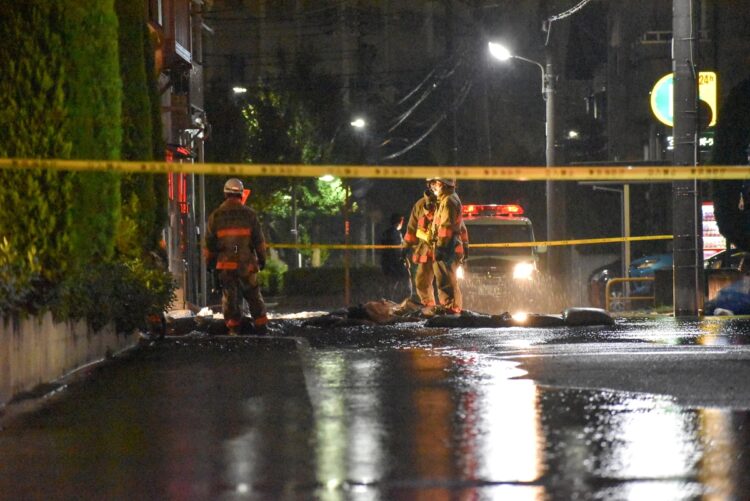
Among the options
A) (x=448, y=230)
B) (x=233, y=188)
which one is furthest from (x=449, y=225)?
(x=233, y=188)

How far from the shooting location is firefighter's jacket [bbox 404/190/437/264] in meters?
19.0

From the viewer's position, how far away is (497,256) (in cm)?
2645

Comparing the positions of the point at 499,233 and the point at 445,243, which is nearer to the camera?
the point at 445,243

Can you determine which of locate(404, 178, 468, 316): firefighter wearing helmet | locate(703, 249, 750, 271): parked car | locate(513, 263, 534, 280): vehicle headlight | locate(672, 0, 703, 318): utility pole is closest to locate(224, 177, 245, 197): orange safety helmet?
locate(404, 178, 468, 316): firefighter wearing helmet

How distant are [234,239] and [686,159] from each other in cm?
607

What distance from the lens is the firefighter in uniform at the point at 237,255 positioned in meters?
15.8

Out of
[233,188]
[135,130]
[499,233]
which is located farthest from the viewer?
[499,233]

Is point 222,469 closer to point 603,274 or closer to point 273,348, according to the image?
point 273,348

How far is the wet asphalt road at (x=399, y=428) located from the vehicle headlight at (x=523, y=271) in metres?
13.6

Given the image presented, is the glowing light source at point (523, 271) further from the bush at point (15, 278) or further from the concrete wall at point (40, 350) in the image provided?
the bush at point (15, 278)

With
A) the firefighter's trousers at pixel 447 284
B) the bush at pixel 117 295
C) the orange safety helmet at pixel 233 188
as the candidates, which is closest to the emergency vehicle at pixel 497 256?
the firefighter's trousers at pixel 447 284

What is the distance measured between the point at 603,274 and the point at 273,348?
16.6 meters

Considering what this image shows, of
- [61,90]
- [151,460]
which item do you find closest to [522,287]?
[61,90]

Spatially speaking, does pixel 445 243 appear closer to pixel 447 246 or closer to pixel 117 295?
pixel 447 246
